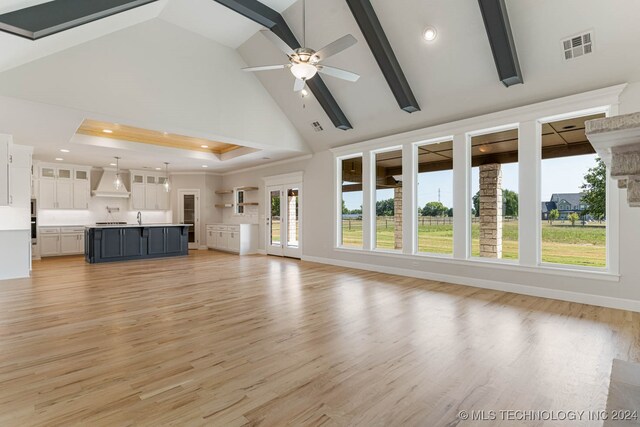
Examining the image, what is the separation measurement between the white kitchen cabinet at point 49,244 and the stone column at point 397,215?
30.7ft

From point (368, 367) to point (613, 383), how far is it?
1478 millimetres

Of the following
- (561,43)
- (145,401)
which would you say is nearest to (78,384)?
(145,401)

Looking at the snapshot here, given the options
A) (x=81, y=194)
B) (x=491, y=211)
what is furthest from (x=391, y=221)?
(x=81, y=194)

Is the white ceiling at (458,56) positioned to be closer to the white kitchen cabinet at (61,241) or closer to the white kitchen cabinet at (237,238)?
the white kitchen cabinet at (237,238)

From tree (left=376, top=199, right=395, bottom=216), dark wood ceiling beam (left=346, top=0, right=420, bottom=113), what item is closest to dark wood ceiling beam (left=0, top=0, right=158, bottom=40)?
dark wood ceiling beam (left=346, top=0, right=420, bottom=113)

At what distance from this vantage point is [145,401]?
2014mm

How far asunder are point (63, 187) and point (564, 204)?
39.4ft

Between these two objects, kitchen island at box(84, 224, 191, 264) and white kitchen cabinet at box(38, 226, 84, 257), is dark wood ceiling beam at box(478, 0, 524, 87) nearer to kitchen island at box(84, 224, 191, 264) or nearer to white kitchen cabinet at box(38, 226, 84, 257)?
kitchen island at box(84, 224, 191, 264)

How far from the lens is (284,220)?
9.07 meters

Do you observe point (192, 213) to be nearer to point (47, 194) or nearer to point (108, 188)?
point (108, 188)

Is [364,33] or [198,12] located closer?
[364,33]

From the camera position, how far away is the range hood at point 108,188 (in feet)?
32.1

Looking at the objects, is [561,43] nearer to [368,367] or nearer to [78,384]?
[368,367]

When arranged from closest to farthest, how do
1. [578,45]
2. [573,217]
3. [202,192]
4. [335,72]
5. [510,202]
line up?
[578,45] → [335,72] → [573,217] → [510,202] → [202,192]
